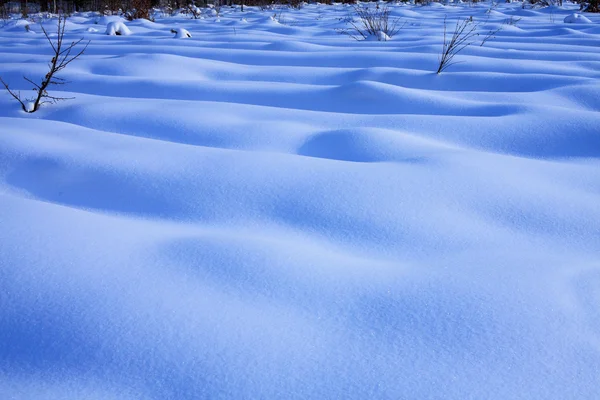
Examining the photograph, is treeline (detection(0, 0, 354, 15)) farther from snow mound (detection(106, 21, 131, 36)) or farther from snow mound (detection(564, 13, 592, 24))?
snow mound (detection(564, 13, 592, 24))

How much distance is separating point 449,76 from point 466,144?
0.98 metres

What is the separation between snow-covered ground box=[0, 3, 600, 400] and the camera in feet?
2.26

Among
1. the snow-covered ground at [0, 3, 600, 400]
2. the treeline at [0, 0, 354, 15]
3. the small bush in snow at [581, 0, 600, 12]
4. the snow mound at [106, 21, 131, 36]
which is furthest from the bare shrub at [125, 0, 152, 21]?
the small bush in snow at [581, 0, 600, 12]

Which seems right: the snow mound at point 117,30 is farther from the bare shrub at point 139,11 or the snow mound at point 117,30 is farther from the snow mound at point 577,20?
the snow mound at point 577,20

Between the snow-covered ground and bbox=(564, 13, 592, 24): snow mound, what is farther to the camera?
bbox=(564, 13, 592, 24): snow mound

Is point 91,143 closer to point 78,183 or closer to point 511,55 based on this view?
point 78,183

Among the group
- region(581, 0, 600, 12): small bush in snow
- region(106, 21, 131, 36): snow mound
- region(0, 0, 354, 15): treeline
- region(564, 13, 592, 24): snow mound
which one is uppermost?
region(0, 0, 354, 15): treeline

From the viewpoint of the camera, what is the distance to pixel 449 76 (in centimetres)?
248

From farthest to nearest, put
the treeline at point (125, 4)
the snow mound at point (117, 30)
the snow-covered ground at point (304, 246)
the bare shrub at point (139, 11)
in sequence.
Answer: the treeline at point (125, 4), the bare shrub at point (139, 11), the snow mound at point (117, 30), the snow-covered ground at point (304, 246)

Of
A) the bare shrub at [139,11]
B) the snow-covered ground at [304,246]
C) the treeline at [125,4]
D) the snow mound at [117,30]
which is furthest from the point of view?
the treeline at [125,4]

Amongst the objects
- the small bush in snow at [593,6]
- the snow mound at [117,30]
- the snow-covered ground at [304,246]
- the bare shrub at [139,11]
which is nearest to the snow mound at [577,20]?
the small bush in snow at [593,6]

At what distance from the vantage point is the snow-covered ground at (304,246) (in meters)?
0.69

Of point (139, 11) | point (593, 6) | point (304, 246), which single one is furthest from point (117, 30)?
point (593, 6)

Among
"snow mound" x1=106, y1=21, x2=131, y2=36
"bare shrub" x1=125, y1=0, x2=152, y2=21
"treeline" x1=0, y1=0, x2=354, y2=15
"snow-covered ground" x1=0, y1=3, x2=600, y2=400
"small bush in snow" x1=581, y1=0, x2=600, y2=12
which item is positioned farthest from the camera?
"treeline" x1=0, y1=0, x2=354, y2=15
